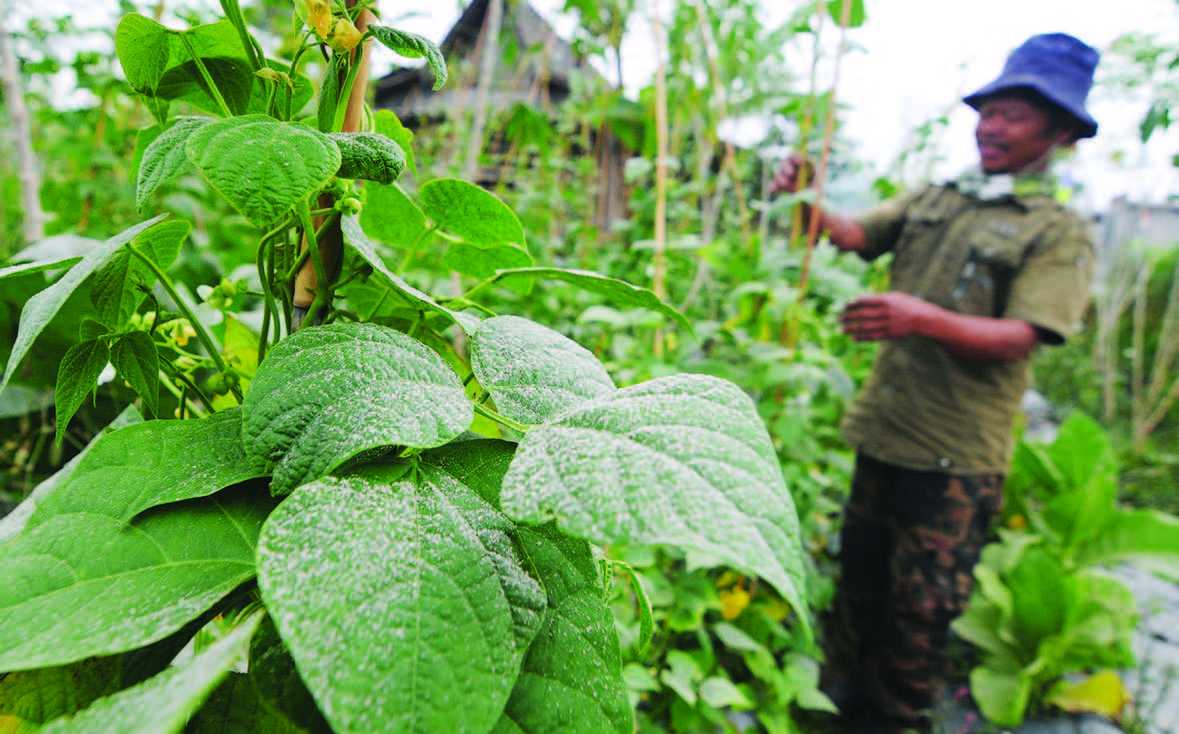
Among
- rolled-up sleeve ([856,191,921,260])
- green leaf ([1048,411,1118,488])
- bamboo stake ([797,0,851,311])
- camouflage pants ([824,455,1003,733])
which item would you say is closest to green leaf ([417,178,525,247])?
bamboo stake ([797,0,851,311])

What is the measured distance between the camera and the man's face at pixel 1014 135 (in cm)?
175

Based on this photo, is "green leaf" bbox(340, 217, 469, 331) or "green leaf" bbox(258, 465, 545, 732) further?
A: "green leaf" bbox(340, 217, 469, 331)

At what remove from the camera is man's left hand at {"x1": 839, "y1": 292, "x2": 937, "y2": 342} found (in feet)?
5.25

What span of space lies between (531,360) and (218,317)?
36cm

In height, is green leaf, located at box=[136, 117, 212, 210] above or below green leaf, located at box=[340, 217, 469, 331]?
above

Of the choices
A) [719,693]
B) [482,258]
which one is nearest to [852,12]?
[482,258]

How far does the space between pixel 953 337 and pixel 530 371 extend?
1.63 metres

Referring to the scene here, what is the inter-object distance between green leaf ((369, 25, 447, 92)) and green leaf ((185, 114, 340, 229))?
2.6 inches

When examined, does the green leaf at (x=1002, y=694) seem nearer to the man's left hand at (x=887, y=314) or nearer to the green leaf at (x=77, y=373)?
the man's left hand at (x=887, y=314)

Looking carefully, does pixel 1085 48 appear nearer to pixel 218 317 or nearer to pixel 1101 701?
A: pixel 1101 701

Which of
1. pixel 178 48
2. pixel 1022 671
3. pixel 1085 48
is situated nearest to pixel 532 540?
pixel 178 48

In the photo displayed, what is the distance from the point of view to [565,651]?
285 millimetres

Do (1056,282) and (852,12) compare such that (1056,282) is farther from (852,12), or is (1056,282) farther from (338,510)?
(338,510)

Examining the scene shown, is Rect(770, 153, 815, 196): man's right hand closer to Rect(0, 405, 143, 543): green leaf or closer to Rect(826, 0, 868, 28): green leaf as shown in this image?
Rect(826, 0, 868, 28): green leaf
